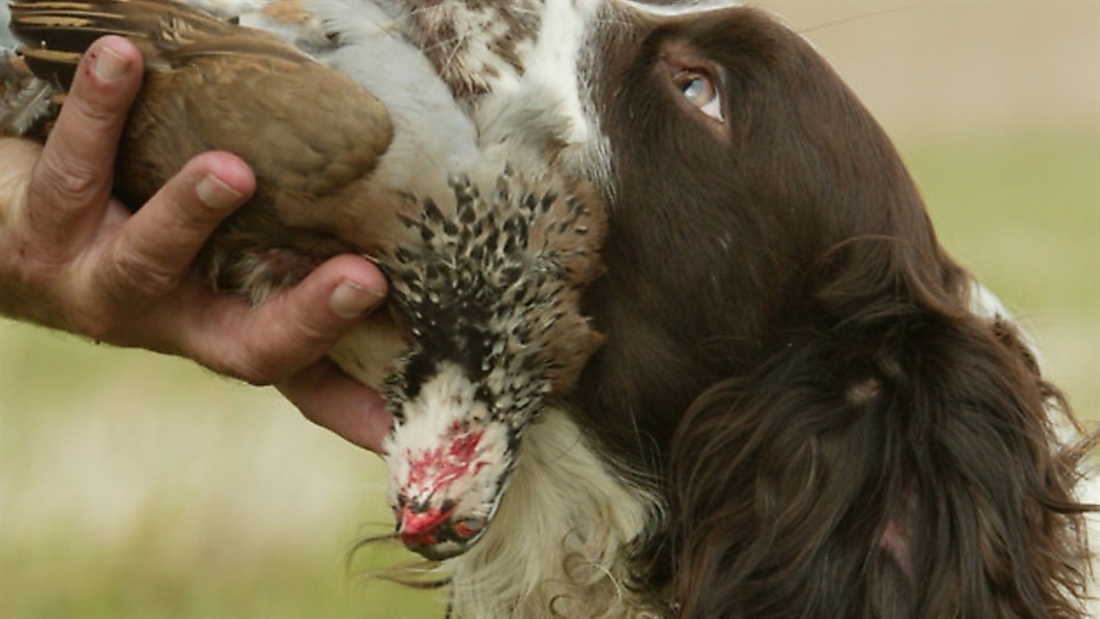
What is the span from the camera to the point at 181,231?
3154 millimetres

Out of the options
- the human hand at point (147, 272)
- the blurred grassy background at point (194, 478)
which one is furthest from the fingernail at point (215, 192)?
the blurred grassy background at point (194, 478)

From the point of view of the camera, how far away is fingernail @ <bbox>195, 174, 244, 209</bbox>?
3.05 meters

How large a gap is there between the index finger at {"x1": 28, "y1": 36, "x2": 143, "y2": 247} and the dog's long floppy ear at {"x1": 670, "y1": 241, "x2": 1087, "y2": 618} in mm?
966

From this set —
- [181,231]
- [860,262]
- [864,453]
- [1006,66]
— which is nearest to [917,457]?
[864,453]

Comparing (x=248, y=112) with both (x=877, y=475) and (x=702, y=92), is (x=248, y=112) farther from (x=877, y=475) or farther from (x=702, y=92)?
(x=877, y=475)

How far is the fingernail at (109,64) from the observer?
3068 mm

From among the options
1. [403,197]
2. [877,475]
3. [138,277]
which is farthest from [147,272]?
[877,475]

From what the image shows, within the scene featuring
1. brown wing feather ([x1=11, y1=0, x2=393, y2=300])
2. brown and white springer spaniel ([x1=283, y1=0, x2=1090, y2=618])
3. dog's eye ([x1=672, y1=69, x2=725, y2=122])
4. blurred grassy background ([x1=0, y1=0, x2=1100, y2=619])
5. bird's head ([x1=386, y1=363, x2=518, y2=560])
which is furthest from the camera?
blurred grassy background ([x1=0, y1=0, x2=1100, y2=619])

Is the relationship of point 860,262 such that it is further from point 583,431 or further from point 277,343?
point 277,343

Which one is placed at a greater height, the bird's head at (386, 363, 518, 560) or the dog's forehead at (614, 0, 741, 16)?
the dog's forehead at (614, 0, 741, 16)

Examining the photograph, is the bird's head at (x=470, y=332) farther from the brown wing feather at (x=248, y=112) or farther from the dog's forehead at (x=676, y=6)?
the dog's forehead at (x=676, y=6)

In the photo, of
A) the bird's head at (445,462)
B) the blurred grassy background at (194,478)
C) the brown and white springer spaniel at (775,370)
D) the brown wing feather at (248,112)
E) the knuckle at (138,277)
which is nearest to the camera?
the brown wing feather at (248,112)

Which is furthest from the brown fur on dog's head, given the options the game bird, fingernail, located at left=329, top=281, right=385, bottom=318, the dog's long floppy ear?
fingernail, located at left=329, top=281, right=385, bottom=318

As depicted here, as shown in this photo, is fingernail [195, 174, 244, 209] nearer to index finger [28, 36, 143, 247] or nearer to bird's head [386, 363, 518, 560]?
index finger [28, 36, 143, 247]
